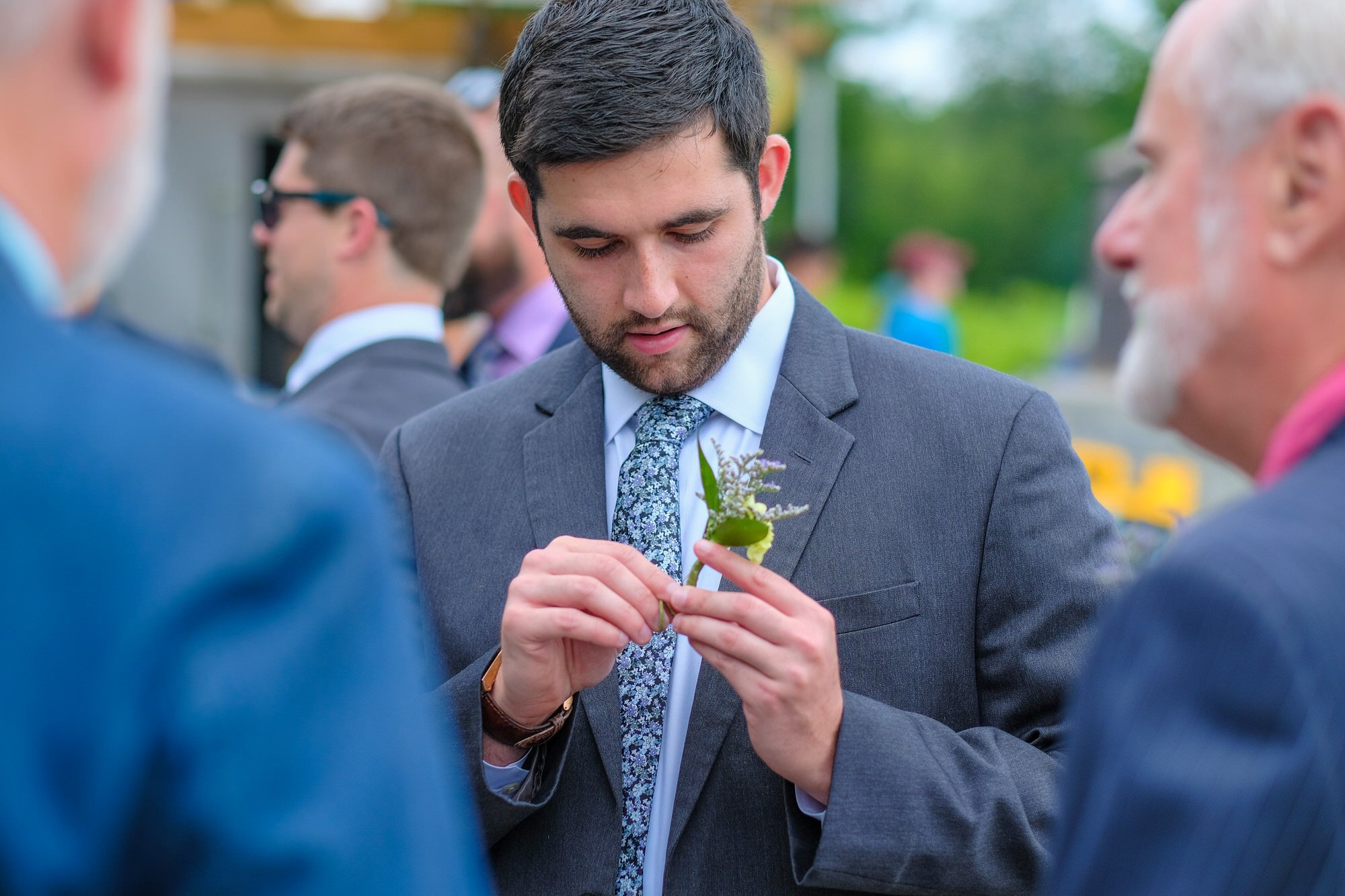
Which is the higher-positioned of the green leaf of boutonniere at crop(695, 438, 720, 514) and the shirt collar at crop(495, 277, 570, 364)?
the green leaf of boutonniere at crop(695, 438, 720, 514)

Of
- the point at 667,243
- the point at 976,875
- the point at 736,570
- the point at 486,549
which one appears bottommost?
the point at 976,875

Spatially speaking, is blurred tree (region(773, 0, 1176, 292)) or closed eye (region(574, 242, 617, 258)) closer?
closed eye (region(574, 242, 617, 258))

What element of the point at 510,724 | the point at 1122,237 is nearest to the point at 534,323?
the point at 510,724

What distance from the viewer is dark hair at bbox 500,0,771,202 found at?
220 centimetres

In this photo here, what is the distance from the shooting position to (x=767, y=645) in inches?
70.9

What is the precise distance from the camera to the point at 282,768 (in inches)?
33.8

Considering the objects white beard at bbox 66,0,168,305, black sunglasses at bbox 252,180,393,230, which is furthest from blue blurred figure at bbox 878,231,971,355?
white beard at bbox 66,0,168,305

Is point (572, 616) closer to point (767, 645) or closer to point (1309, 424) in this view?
point (767, 645)

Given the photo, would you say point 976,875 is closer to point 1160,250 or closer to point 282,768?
point 1160,250

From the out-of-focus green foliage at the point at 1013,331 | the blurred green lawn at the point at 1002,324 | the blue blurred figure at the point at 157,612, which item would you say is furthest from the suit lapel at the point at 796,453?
the out-of-focus green foliage at the point at 1013,331

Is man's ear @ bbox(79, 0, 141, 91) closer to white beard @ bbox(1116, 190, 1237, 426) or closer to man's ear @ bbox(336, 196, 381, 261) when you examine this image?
white beard @ bbox(1116, 190, 1237, 426)

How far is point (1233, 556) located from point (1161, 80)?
518 mm

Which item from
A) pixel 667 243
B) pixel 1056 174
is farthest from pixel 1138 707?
pixel 1056 174

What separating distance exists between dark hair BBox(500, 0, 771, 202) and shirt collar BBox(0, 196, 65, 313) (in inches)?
53.6
